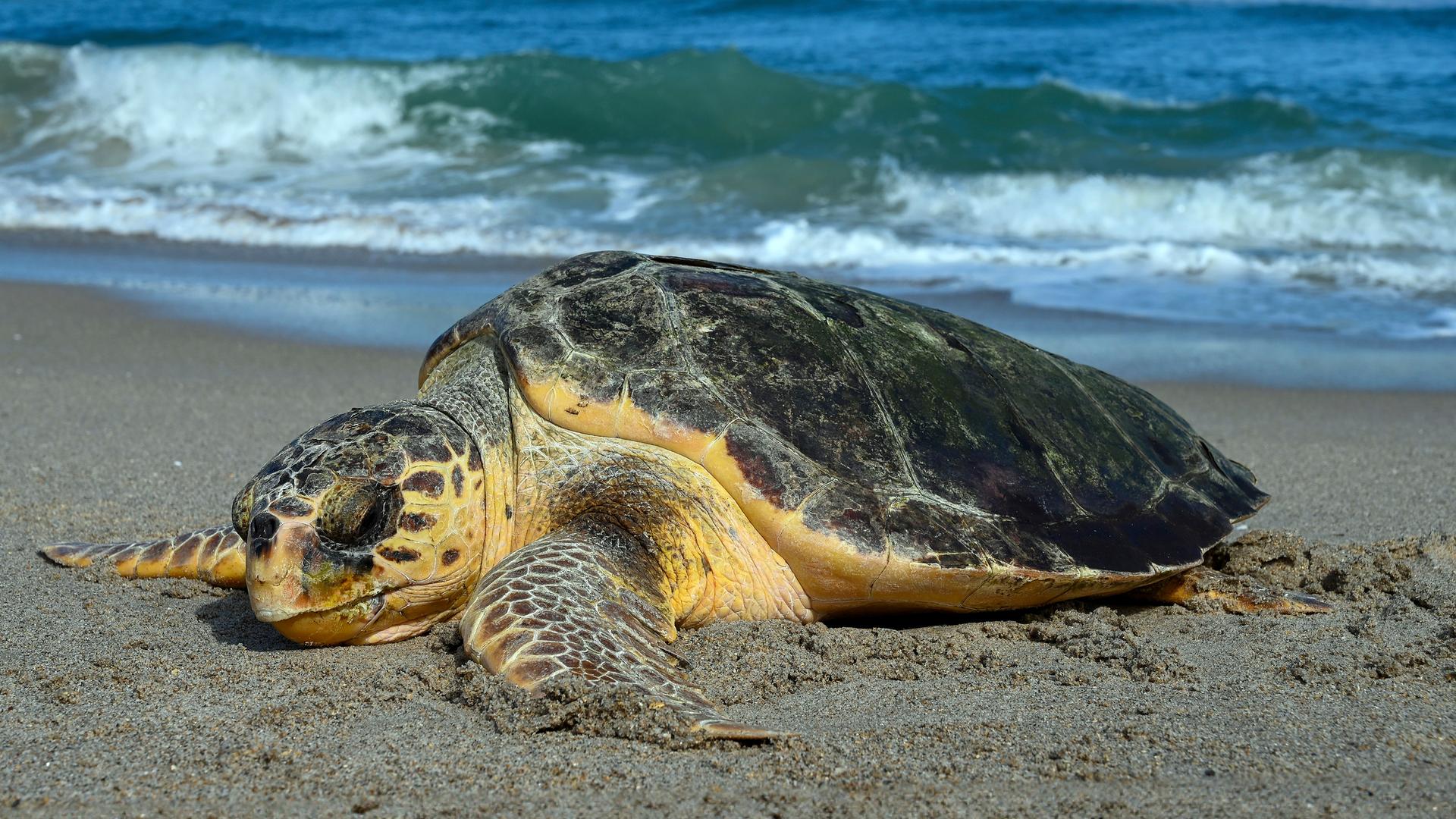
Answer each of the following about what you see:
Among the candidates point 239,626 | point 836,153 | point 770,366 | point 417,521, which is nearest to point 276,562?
point 417,521

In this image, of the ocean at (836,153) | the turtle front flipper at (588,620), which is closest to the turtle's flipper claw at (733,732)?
the turtle front flipper at (588,620)

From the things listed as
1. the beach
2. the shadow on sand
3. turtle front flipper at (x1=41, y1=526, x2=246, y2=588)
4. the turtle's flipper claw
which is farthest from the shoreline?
the turtle's flipper claw

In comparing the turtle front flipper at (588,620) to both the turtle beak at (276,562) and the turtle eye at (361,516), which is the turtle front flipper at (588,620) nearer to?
the turtle eye at (361,516)

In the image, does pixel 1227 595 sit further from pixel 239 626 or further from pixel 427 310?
pixel 427 310

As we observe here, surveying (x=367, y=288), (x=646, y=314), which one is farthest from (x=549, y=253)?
(x=646, y=314)

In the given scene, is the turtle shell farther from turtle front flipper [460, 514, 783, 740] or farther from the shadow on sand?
the shadow on sand

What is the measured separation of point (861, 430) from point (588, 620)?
0.93m

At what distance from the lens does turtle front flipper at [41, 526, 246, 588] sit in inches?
126

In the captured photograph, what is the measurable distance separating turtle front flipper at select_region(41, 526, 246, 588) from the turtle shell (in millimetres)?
826

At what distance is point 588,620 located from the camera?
2527 mm

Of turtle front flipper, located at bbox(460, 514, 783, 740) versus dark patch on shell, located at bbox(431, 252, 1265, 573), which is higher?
dark patch on shell, located at bbox(431, 252, 1265, 573)

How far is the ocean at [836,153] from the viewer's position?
344 inches

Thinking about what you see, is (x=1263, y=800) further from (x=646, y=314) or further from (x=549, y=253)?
(x=549, y=253)

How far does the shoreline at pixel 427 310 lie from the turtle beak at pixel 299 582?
3800 millimetres
